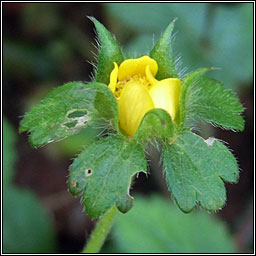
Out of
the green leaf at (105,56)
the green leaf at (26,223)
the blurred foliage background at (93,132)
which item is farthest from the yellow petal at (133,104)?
the green leaf at (26,223)

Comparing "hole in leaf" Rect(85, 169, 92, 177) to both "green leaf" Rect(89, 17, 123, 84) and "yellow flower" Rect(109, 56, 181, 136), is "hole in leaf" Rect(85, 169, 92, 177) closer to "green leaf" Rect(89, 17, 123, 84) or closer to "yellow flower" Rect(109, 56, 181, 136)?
"yellow flower" Rect(109, 56, 181, 136)

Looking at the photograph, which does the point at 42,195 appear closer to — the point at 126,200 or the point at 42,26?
the point at 42,26

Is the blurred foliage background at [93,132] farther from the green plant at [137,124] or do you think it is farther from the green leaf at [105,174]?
the green leaf at [105,174]

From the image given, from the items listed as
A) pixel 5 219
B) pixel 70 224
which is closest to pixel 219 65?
pixel 70 224

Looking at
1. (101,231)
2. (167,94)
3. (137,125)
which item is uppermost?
(167,94)

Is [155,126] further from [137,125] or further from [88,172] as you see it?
[88,172]

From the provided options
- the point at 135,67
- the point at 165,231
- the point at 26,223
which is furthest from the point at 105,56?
the point at 26,223
